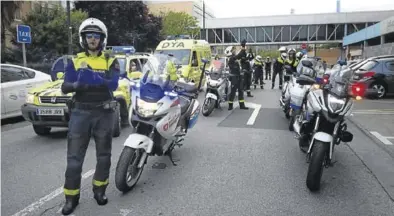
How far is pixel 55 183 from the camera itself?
16.3ft

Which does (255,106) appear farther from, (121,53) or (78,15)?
(78,15)

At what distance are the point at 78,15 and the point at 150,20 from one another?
32.2 feet

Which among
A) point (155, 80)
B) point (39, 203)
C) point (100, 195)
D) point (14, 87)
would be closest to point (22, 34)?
point (14, 87)

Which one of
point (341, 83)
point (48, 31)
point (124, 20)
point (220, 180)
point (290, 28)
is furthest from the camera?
point (290, 28)

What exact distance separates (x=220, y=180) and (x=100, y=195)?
1.51 meters

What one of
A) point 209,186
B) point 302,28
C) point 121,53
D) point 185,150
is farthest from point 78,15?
point 302,28

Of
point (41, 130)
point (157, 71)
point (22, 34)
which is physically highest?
point (22, 34)

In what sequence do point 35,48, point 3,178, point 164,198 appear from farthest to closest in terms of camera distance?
point 35,48
point 3,178
point 164,198

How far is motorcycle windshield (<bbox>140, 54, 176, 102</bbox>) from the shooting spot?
4.80 meters

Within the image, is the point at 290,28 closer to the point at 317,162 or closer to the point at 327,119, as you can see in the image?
the point at 327,119

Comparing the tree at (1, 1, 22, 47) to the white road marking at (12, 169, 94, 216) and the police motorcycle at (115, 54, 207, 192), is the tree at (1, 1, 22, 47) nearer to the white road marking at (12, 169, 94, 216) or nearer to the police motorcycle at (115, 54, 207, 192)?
the police motorcycle at (115, 54, 207, 192)

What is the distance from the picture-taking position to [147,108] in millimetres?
4648

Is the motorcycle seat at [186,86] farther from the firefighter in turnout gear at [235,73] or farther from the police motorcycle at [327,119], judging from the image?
the firefighter in turnout gear at [235,73]

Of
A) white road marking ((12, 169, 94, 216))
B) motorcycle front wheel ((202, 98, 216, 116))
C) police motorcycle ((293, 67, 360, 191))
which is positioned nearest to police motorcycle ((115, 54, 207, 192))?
white road marking ((12, 169, 94, 216))
